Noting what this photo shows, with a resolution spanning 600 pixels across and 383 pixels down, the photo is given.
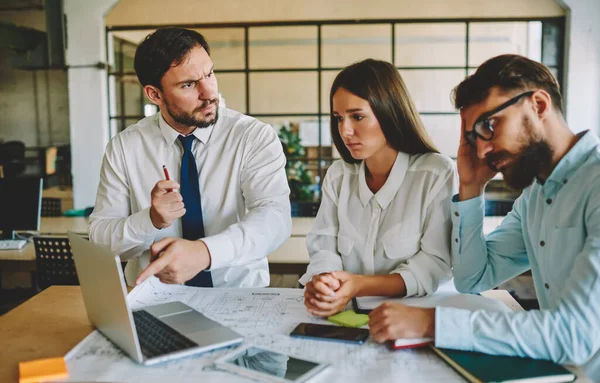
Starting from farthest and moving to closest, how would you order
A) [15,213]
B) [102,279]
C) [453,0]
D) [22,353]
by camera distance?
[453,0] < [15,213] < [22,353] < [102,279]

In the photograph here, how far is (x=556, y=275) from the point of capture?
146 cm

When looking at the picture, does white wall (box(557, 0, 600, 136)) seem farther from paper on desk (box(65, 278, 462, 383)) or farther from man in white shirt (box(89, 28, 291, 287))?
paper on desk (box(65, 278, 462, 383))

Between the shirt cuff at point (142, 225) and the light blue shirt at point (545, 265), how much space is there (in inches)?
40.6

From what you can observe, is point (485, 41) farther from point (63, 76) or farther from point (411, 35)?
point (63, 76)

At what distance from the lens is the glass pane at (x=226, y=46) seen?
688cm

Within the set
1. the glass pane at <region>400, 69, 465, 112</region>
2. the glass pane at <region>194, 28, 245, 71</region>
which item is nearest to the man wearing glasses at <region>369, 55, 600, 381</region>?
the glass pane at <region>400, 69, 465, 112</region>

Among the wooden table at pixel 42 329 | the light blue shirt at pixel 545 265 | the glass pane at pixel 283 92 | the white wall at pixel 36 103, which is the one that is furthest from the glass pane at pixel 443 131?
the white wall at pixel 36 103

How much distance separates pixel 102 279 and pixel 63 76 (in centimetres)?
991

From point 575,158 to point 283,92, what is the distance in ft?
18.7

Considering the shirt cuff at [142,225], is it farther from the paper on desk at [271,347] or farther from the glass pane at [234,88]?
the glass pane at [234,88]

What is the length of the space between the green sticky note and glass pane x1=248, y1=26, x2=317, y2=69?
5564mm

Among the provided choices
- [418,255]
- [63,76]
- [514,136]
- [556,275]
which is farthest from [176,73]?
[63,76]

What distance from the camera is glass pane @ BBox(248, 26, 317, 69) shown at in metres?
6.73

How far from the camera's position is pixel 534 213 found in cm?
159
